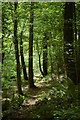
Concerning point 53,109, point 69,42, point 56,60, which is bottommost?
point 53,109

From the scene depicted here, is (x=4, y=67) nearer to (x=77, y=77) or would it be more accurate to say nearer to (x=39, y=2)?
(x=39, y=2)

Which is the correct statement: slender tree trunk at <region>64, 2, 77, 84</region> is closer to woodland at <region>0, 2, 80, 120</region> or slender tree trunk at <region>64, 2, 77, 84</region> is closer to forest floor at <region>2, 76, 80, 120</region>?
woodland at <region>0, 2, 80, 120</region>

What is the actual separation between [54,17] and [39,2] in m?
1.23

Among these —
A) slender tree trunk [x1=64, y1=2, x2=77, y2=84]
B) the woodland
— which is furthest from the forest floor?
slender tree trunk [x1=64, y1=2, x2=77, y2=84]

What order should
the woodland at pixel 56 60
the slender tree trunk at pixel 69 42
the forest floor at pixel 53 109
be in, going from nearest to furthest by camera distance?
the forest floor at pixel 53 109
the woodland at pixel 56 60
the slender tree trunk at pixel 69 42

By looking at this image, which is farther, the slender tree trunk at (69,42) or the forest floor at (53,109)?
the slender tree trunk at (69,42)

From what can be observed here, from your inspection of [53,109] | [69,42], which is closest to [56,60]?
[69,42]

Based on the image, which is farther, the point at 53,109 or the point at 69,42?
the point at 69,42

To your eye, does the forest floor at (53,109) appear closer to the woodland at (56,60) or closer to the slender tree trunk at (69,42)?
the woodland at (56,60)

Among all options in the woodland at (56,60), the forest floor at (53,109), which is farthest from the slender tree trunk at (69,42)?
the forest floor at (53,109)

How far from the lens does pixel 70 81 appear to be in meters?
9.25

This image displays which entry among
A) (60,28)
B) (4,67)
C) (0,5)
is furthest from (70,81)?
(4,67)

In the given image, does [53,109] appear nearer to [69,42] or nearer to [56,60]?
[69,42]

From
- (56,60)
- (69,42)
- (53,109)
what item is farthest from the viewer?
(56,60)
